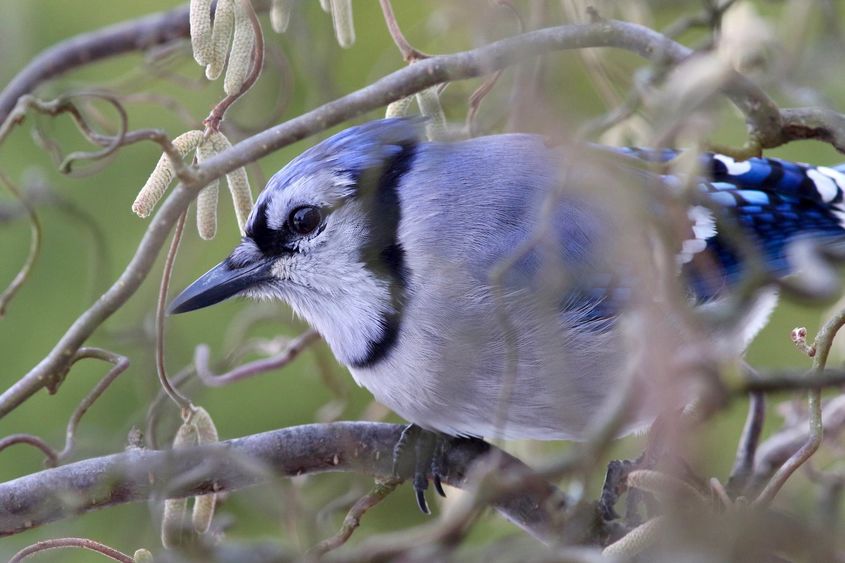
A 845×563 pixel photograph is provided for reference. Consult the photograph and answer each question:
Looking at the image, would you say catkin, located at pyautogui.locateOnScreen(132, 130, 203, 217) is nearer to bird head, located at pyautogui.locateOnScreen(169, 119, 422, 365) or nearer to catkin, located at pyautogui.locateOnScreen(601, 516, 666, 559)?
bird head, located at pyautogui.locateOnScreen(169, 119, 422, 365)

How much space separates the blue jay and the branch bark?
91mm

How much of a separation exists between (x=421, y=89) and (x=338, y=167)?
266mm

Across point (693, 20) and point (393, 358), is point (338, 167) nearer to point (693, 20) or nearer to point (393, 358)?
point (393, 358)

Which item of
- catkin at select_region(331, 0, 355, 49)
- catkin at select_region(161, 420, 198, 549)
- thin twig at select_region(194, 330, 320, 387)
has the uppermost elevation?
catkin at select_region(331, 0, 355, 49)

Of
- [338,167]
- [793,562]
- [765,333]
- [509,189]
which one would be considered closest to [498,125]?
[509,189]

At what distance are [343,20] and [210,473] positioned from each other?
0.38m

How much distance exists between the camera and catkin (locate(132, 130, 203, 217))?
0.80 metres

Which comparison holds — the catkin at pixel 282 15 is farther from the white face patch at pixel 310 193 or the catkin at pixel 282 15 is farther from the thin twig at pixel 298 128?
the white face patch at pixel 310 193

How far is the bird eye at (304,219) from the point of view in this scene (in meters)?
1.13

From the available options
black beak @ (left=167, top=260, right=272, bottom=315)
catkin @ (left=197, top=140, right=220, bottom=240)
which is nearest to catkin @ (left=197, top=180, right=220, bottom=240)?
catkin @ (left=197, top=140, right=220, bottom=240)

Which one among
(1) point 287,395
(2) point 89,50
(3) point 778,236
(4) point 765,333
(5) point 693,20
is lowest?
(4) point 765,333

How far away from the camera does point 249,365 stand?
115cm

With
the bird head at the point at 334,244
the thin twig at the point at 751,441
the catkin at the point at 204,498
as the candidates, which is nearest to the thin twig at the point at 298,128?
the catkin at the point at 204,498

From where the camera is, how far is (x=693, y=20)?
99 centimetres
